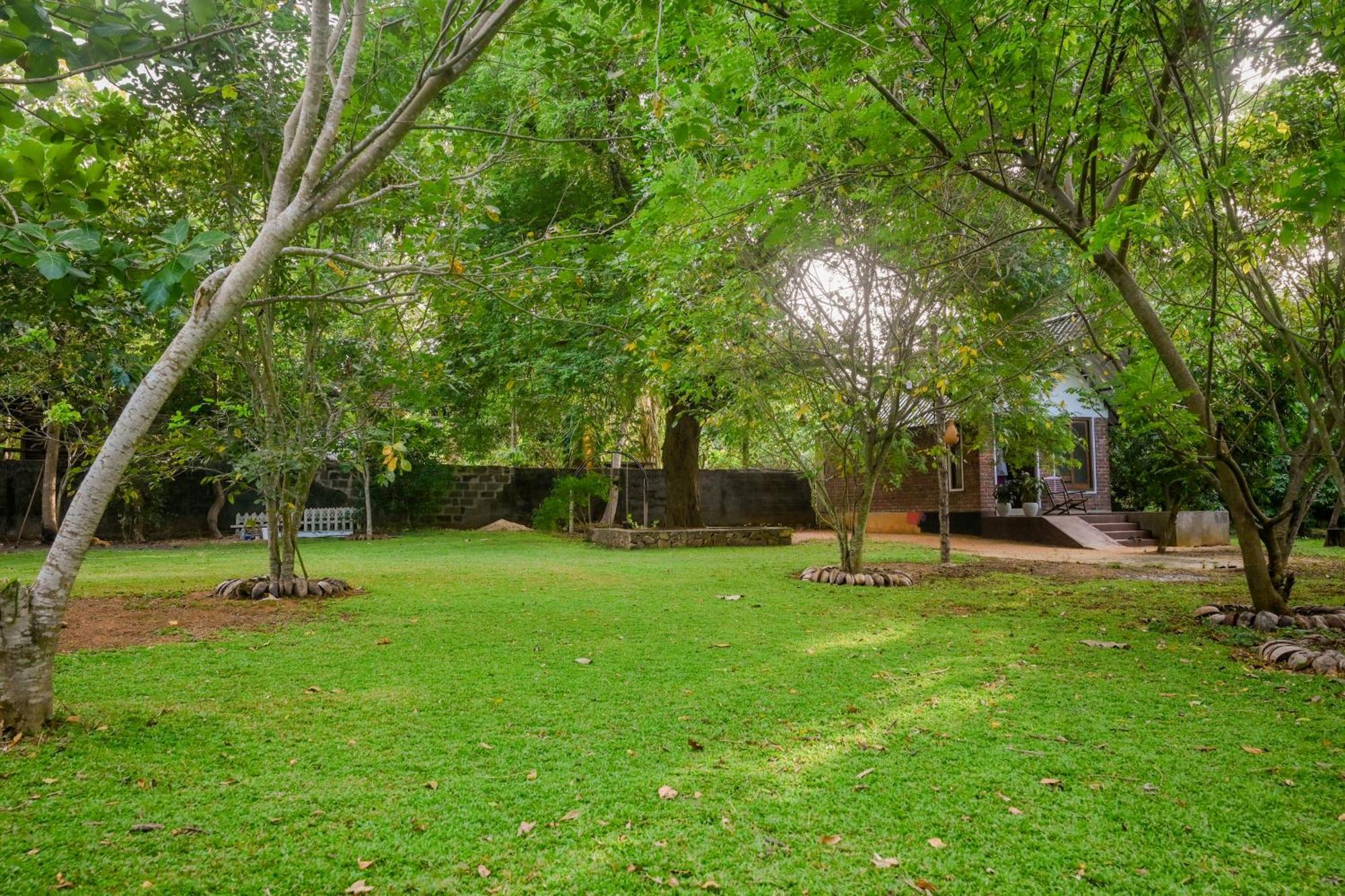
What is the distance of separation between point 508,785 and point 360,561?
9.34 meters

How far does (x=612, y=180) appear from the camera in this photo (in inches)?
521

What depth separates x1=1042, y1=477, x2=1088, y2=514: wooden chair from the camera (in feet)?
57.1

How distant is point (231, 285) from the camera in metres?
3.32

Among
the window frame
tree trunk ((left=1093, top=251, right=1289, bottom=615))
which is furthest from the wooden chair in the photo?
tree trunk ((left=1093, top=251, right=1289, bottom=615))

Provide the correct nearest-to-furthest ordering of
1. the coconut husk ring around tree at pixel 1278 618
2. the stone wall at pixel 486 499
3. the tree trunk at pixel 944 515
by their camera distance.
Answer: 1. the coconut husk ring around tree at pixel 1278 618
2. the tree trunk at pixel 944 515
3. the stone wall at pixel 486 499

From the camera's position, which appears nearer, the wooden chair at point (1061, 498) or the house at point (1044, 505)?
the house at point (1044, 505)

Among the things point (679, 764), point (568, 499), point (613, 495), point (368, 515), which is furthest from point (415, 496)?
point (679, 764)

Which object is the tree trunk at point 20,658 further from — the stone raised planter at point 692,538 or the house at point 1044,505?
the house at point 1044,505

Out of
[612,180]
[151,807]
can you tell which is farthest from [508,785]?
[612,180]

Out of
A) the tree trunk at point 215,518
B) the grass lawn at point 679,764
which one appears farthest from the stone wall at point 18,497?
the grass lawn at point 679,764

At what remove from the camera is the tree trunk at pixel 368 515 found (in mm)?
16203

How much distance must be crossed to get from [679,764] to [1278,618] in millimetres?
5366

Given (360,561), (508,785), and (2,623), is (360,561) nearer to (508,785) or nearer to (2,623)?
(2,623)

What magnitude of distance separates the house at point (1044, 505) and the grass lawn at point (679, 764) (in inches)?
412
